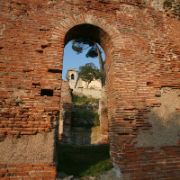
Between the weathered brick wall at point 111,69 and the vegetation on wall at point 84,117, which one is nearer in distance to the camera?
the weathered brick wall at point 111,69

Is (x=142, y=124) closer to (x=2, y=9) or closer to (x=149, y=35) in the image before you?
(x=149, y=35)

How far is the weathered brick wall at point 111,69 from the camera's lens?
4312 millimetres

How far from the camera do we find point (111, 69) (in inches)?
204

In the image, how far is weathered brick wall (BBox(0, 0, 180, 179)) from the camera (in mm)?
4312

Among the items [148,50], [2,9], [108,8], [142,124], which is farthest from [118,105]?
[2,9]

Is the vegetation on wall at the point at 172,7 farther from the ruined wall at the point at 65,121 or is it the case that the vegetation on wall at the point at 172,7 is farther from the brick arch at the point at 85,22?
the ruined wall at the point at 65,121

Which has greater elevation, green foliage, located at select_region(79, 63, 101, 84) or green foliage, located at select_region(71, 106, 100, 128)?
green foliage, located at select_region(79, 63, 101, 84)

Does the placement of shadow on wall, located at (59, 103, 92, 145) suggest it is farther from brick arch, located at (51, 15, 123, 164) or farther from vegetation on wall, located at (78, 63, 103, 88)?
vegetation on wall, located at (78, 63, 103, 88)

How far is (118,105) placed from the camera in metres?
4.82

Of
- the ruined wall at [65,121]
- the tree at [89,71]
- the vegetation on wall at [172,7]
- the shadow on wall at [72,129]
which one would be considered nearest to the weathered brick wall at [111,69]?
the vegetation on wall at [172,7]

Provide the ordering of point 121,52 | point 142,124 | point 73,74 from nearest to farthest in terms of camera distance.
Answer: point 142,124, point 121,52, point 73,74

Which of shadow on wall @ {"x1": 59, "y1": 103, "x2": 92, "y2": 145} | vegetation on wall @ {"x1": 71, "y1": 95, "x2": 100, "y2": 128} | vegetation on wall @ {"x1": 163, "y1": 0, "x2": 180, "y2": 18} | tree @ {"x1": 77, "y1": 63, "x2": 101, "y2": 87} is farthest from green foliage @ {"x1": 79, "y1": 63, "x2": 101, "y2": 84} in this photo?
vegetation on wall @ {"x1": 163, "y1": 0, "x2": 180, "y2": 18}

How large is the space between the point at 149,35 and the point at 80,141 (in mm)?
10114

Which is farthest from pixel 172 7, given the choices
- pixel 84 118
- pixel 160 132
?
pixel 84 118
